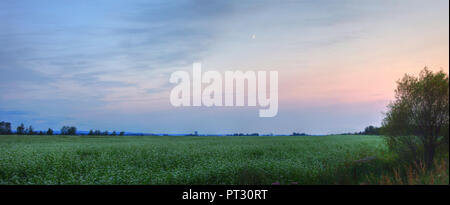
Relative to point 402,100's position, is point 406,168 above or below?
below

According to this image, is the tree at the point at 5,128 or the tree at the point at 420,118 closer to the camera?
the tree at the point at 420,118

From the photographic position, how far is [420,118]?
45.4 feet

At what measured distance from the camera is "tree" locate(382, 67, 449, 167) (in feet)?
43.5

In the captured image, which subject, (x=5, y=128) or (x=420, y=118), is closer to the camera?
(x=420, y=118)

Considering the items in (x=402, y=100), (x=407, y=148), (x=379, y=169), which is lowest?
(x=379, y=169)

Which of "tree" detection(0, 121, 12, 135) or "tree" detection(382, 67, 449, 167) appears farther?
"tree" detection(0, 121, 12, 135)

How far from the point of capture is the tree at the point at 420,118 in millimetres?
13273
